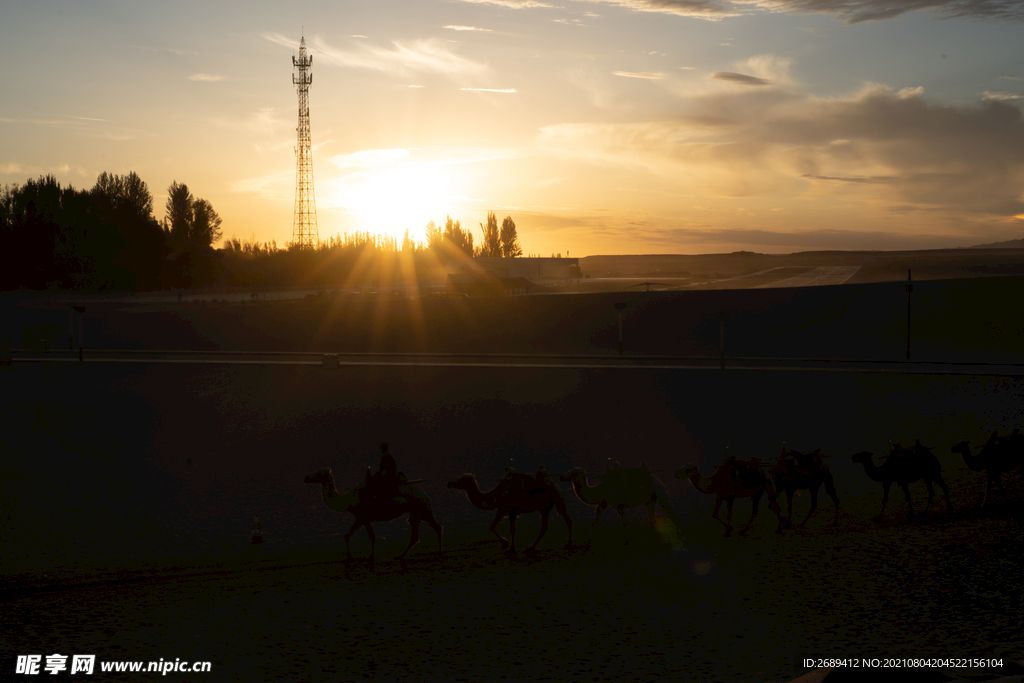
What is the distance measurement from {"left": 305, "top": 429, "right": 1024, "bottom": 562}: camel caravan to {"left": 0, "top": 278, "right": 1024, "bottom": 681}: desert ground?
447 millimetres

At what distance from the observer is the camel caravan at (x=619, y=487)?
1020cm

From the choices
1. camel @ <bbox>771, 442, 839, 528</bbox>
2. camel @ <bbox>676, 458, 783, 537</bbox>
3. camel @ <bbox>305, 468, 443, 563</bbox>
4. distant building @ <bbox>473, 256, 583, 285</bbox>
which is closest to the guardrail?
camel @ <bbox>771, 442, 839, 528</bbox>

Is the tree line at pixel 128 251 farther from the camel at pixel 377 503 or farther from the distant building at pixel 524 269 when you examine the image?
the camel at pixel 377 503

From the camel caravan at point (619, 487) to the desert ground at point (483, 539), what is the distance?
45cm

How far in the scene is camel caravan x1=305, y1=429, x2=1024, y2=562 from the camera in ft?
33.5

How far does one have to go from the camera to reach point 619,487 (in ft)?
36.0

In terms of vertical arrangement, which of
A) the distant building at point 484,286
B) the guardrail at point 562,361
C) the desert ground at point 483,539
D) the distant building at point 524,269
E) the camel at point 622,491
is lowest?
the desert ground at point 483,539

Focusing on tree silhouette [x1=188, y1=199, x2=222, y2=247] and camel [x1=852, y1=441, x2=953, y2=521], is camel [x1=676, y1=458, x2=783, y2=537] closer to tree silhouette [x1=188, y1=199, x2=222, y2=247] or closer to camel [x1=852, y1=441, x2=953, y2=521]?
camel [x1=852, y1=441, x2=953, y2=521]

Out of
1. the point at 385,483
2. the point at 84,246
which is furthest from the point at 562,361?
the point at 84,246

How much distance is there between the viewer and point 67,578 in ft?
32.1

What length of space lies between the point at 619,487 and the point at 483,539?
6.91ft

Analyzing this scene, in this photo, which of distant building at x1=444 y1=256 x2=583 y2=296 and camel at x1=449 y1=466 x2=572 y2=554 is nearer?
camel at x1=449 y1=466 x2=572 y2=554

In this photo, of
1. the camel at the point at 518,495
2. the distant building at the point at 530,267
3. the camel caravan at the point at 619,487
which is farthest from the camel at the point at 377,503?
the distant building at the point at 530,267

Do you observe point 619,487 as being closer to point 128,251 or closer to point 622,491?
point 622,491
